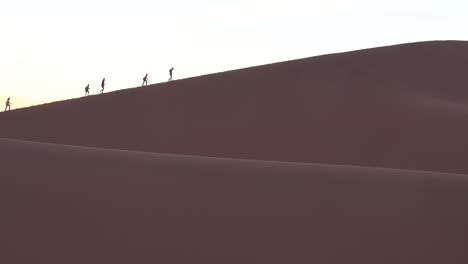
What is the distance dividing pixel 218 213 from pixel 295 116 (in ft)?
28.9

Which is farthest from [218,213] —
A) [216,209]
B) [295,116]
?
[295,116]

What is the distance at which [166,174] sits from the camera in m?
5.42

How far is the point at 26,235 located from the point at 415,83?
14093mm

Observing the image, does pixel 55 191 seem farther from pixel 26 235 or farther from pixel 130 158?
pixel 130 158

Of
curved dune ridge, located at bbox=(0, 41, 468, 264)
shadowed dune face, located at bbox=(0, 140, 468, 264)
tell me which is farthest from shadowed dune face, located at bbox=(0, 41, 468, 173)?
shadowed dune face, located at bbox=(0, 140, 468, 264)

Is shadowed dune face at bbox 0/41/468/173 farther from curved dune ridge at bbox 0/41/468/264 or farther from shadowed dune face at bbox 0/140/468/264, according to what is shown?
shadowed dune face at bbox 0/140/468/264

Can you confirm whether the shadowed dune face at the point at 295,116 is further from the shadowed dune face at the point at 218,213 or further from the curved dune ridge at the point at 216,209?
the shadowed dune face at the point at 218,213

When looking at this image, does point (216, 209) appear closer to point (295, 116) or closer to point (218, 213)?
point (218, 213)

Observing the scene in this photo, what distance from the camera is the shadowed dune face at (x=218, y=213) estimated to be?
4112mm

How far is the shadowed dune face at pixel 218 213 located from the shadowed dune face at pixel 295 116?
5269mm

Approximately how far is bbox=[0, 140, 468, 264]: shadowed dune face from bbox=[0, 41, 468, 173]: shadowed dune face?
527 centimetres

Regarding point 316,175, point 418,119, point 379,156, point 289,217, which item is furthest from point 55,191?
point 418,119

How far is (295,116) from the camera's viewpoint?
13.3 m

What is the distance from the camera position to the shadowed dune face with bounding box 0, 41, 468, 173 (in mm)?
11281
